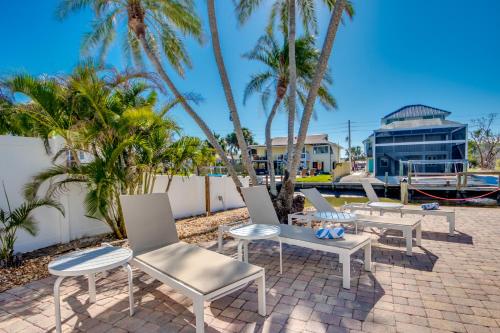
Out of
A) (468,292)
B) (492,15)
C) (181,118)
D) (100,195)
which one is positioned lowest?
(468,292)

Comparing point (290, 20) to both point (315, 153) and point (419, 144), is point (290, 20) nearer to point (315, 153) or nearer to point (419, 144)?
point (419, 144)

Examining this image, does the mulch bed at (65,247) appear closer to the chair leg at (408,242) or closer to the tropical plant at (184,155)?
the tropical plant at (184,155)

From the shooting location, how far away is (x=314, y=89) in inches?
251

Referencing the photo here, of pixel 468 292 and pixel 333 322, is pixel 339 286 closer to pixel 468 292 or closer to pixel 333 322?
pixel 333 322

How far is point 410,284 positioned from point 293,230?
1829mm

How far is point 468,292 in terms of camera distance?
3.39m

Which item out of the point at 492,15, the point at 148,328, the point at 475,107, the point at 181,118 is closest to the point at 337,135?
the point at 475,107

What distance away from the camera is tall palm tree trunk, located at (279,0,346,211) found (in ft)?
19.6

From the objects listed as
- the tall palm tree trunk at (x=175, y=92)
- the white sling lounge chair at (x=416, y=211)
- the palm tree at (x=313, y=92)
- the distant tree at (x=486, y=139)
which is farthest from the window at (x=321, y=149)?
the tall palm tree trunk at (x=175, y=92)

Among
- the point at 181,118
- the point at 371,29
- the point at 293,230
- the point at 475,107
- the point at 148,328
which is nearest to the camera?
the point at 148,328

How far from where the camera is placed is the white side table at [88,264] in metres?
2.49

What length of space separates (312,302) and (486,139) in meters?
38.5

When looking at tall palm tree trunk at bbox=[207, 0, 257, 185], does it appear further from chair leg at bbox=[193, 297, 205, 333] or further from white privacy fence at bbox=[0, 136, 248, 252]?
chair leg at bbox=[193, 297, 205, 333]

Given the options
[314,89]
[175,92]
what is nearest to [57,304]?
[175,92]
